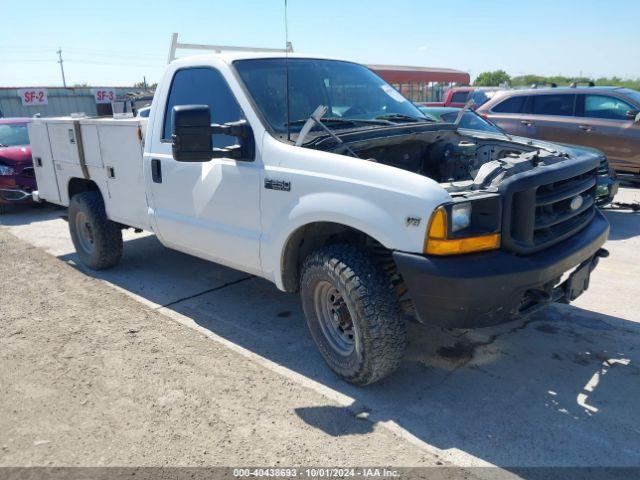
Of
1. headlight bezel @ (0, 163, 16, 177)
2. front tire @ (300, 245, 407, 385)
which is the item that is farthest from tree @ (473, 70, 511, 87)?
front tire @ (300, 245, 407, 385)

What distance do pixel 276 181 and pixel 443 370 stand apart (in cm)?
165

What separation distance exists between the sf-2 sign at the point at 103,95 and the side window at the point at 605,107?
924 inches

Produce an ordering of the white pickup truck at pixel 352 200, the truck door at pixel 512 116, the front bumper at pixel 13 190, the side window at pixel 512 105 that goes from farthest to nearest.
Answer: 1. the side window at pixel 512 105
2. the truck door at pixel 512 116
3. the front bumper at pixel 13 190
4. the white pickup truck at pixel 352 200

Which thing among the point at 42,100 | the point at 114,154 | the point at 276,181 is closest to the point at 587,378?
the point at 276,181

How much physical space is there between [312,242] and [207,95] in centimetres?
142

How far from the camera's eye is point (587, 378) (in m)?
3.42

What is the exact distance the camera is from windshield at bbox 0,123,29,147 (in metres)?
9.95

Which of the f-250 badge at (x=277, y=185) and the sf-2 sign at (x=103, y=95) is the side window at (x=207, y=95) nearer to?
the f-250 badge at (x=277, y=185)

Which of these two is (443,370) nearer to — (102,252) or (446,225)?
(446,225)

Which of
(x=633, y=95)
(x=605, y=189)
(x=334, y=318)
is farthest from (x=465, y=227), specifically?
(x=633, y=95)

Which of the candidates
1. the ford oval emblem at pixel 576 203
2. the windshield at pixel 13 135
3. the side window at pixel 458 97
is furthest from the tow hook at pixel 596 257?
the side window at pixel 458 97

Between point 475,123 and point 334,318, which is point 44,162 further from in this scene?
point 475,123

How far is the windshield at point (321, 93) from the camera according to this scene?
3.76 m

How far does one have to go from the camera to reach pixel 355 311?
10.1 ft
